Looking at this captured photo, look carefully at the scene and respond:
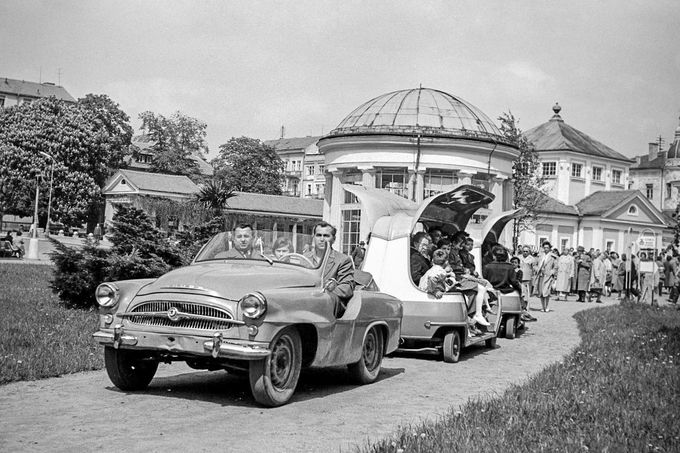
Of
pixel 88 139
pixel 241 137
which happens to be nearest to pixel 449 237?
pixel 88 139

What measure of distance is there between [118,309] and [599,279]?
1141 inches

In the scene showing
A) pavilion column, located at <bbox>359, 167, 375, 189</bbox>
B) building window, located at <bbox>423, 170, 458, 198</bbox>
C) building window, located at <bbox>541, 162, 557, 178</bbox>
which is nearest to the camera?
pavilion column, located at <bbox>359, 167, 375, 189</bbox>

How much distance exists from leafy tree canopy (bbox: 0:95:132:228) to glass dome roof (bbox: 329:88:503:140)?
126 ft

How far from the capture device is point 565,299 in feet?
118

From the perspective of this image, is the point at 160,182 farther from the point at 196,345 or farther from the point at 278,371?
the point at 196,345

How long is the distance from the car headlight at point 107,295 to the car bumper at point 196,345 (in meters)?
0.52

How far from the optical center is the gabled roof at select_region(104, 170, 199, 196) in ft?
301

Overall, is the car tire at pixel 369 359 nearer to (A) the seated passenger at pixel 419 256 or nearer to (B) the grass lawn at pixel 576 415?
(B) the grass lawn at pixel 576 415

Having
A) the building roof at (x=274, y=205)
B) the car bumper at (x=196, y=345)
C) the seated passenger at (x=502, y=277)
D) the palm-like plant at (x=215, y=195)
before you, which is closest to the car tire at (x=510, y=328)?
the seated passenger at (x=502, y=277)

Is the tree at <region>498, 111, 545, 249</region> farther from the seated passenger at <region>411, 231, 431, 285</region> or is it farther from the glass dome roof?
the seated passenger at <region>411, 231, 431, 285</region>

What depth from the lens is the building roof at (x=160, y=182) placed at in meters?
91.8

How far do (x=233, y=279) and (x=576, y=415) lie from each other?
3476mm

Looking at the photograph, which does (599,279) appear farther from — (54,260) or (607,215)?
(607,215)

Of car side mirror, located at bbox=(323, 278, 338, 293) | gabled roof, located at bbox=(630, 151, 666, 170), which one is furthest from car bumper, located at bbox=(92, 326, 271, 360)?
gabled roof, located at bbox=(630, 151, 666, 170)
